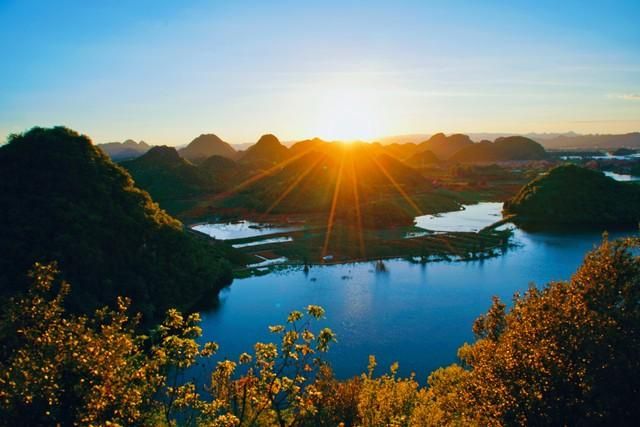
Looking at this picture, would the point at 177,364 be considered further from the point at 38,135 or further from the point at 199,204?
the point at 199,204

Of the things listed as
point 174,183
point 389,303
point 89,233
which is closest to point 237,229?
point 89,233

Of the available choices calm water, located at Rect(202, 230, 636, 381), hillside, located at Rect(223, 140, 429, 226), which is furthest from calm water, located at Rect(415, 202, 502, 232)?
calm water, located at Rect(202, 230, 636, 381)

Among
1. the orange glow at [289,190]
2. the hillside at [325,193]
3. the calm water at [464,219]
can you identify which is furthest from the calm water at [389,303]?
the orange glow at [289,190]

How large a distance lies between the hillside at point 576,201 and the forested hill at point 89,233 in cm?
10250

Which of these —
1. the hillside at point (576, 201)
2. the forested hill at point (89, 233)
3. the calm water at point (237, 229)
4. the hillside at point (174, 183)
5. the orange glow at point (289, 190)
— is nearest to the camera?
the forested hill at point (89, 233)

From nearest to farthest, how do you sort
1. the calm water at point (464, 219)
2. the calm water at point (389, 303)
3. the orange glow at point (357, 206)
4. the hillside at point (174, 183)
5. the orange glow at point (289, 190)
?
1. the calm water at point (389, 303)
2. the orange glow at point (357, 206)
3. the calm water at point (464, 219)
4. the orange glow at point (289, 190)
5. the hillside at point (174, 183)

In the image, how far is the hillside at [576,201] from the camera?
412ft

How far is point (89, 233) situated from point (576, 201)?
135m

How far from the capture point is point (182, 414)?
120 feet

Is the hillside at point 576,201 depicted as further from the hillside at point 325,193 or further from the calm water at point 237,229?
the calm water at point 237,229

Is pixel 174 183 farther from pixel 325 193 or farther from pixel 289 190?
pixel 325 193

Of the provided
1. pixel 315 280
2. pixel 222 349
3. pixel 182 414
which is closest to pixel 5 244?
pixel 222 349

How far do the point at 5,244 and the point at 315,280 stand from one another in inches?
1758

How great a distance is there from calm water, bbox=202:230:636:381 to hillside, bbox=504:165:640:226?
39.7m
